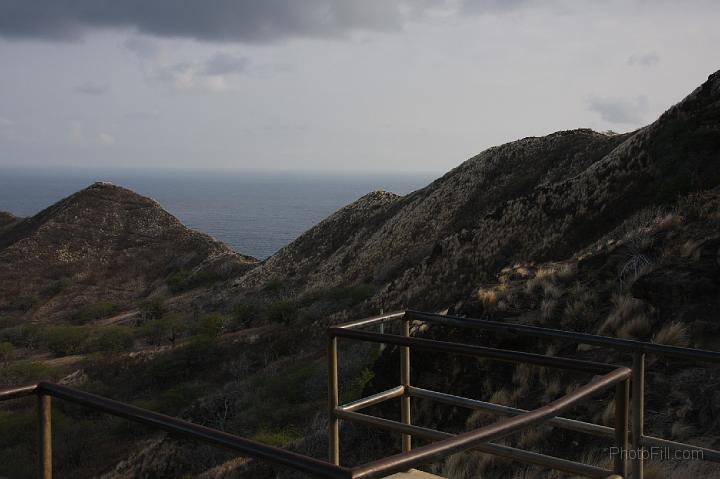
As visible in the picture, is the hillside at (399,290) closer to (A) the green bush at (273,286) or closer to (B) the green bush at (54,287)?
(B) the green bush at (54,287)

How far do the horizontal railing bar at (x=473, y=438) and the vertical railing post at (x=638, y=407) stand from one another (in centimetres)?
107

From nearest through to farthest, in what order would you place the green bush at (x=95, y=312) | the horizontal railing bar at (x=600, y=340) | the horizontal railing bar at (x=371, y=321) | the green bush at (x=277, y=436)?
1. the horizontal railing bar at (x=600, y=340)
2. the horizontal railing bar at (x=371, y=321)
3. the green bush at (x=277, y=436)
4. the green bush at (x=95, y=312)

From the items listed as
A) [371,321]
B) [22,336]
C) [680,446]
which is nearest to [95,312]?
[22,336]

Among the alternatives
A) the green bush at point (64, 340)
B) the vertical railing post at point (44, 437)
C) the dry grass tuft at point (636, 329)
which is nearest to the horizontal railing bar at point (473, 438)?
the vertical railing post at point (44, 437)

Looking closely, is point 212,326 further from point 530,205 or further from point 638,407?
point 638,407

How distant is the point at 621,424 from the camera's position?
3162mm

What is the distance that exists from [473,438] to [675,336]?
24.3 feet

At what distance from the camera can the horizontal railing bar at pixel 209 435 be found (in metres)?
2.10

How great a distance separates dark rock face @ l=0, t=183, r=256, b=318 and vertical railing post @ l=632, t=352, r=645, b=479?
5161cm

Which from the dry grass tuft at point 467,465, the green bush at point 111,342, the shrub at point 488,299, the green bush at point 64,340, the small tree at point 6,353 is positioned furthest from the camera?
the green bush at point 64,340

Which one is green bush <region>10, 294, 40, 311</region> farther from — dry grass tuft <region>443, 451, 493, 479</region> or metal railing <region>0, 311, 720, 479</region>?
metal railing <region>0, 311, 720, 479</region>

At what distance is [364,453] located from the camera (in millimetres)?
10156

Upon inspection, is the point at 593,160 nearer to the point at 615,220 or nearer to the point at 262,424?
the point at 615,220

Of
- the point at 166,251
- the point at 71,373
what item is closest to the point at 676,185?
the point at 71,373
